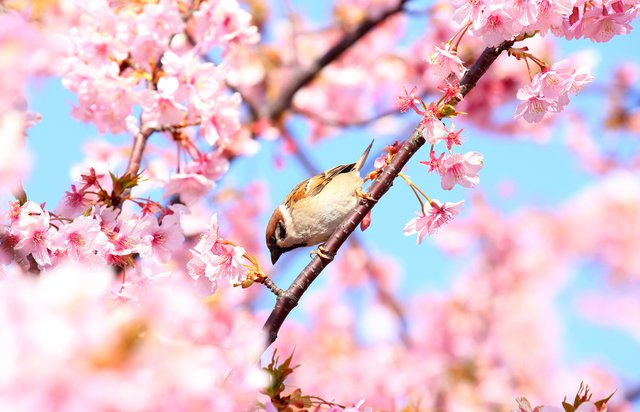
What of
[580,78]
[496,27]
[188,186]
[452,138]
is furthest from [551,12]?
[188,186]

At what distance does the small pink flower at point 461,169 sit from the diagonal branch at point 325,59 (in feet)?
11.1

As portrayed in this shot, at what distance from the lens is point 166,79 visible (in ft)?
11.4

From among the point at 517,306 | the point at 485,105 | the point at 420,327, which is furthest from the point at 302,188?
the point at 517,306

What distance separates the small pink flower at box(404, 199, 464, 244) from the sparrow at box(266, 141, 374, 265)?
0.91m

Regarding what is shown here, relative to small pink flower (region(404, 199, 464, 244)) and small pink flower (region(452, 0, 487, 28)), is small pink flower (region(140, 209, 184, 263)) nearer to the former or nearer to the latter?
small pink flower (region(404, 199, 464, 244))

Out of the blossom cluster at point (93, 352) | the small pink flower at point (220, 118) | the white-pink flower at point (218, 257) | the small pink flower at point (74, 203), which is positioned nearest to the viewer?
the blossom cluster at point (93, 352)

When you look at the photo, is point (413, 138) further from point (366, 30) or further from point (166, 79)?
point (366, 30)

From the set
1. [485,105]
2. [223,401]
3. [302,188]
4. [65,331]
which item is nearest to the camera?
[65,331]

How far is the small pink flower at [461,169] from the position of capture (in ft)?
8.96

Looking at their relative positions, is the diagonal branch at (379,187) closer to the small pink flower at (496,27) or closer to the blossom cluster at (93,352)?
the small pink flower at (496,27)

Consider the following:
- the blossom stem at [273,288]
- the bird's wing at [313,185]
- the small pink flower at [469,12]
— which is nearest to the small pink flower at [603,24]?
the small pink flower at [469,12]

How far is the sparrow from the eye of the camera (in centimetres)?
399

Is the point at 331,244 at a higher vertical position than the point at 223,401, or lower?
higher

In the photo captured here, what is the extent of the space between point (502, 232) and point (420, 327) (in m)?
2.33
